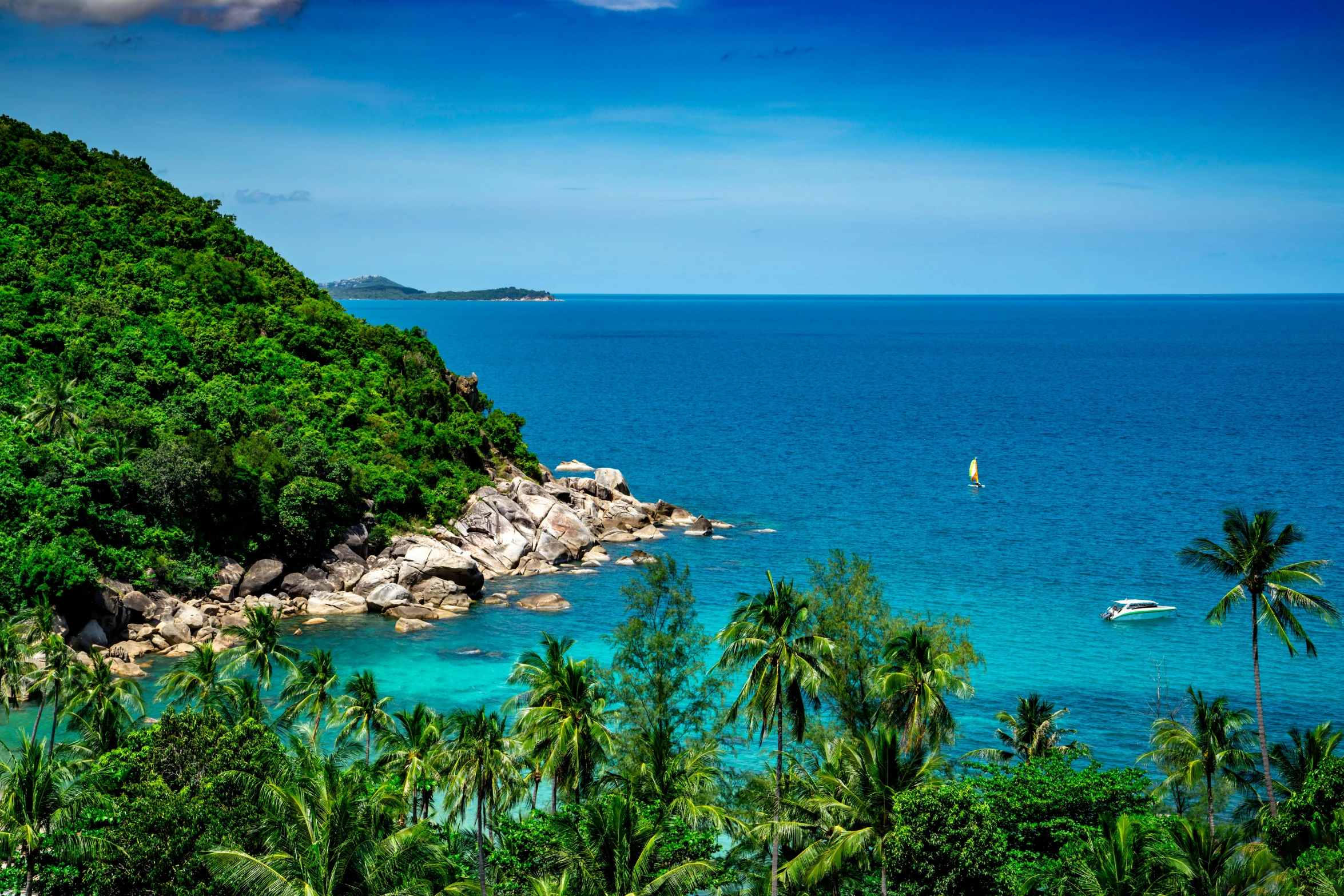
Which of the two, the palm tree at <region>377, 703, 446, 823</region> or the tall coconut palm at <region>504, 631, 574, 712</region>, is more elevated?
the tall coconut palm at <region>504, 631, 574, 712</region>

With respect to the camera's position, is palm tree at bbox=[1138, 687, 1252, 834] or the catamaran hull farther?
the catamaran hull

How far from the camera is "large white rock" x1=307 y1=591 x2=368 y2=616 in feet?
223

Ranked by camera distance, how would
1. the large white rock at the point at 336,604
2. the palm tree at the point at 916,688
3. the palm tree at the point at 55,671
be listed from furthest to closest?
1. the large white rock at the point at 336,604
2. the palm tree at the point at 55,671
3. the palm tree at the point at 916,688

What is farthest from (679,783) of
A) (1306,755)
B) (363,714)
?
(1306,755)

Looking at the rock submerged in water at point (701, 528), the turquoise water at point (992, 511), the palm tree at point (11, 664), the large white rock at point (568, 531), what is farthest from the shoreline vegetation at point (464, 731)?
the rock submerged in water at point (701, 528)

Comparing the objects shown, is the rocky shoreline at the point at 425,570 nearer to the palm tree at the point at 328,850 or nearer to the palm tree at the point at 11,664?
the palm tree at the point at 11,664

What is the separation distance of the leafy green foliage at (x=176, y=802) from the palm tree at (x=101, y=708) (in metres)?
2.59

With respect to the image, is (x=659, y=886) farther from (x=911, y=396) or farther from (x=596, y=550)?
(x=911, y=396)

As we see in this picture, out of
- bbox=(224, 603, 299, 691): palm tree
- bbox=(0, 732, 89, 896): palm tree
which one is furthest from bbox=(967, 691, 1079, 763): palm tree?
bbox=(0, 732, 89, 896): palm tree

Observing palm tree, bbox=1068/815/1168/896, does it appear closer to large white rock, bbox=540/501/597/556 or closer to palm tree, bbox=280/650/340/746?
palm tree, bbox=280/650/340/746

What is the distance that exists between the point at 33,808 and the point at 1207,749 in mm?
38016

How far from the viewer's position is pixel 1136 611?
68.6 m

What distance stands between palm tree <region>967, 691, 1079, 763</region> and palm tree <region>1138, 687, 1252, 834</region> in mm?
3289

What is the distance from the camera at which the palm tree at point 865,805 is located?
31.8 metres
